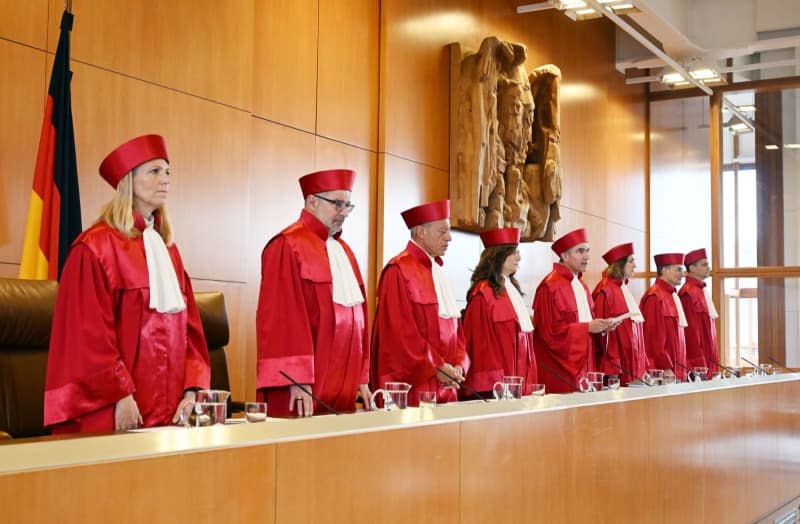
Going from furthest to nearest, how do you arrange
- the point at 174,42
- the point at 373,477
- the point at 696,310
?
the point at 696,310 → the point at 174,42 → the point at 373,477

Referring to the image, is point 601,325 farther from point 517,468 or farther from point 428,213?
point 517,468

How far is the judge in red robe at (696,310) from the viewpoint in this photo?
833 cm

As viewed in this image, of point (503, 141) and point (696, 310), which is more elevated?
point (503, 141)

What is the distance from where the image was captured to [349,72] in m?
6.19

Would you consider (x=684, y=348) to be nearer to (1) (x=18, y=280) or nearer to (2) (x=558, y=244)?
(2) (x=558, y=244)

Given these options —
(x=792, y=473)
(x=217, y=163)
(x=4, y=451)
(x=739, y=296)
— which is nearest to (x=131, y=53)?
(x=217, y=163)

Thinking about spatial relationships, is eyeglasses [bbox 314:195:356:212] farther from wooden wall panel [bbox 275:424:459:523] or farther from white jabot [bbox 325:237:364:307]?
wooden wall panel [bbox 275:424:459:523]

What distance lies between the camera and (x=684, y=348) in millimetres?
7883

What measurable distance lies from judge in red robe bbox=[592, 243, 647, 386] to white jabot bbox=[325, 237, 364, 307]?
113 inches


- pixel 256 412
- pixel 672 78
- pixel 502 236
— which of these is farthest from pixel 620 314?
pixel 256 412

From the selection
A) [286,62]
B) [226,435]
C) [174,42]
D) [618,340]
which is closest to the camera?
[226,435]

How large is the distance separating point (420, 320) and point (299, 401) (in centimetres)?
148

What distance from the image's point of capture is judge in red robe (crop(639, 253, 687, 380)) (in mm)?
7660

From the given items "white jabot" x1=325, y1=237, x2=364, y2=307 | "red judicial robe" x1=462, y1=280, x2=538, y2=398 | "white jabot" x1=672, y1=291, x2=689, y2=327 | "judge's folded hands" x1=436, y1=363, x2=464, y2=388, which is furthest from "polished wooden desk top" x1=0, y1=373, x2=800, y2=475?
"white jabot" x1=672, y1=291, x2=689, y2=327
